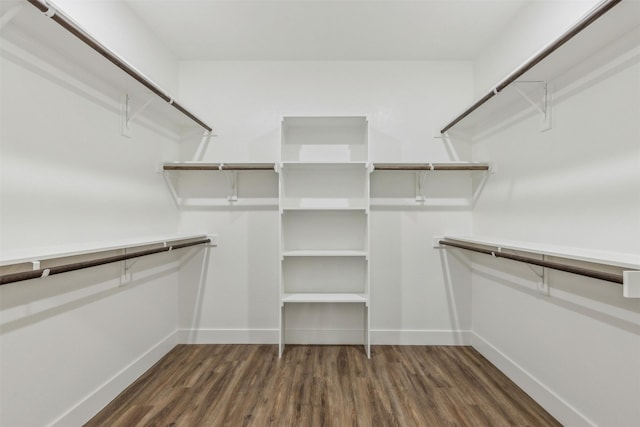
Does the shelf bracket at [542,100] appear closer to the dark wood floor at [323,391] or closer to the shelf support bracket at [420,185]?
the shelf support bracket at [420,185]

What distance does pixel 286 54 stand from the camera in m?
2.77

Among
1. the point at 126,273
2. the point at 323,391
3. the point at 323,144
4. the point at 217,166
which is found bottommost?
the point at 323,391

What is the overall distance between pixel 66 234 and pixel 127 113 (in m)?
0.93

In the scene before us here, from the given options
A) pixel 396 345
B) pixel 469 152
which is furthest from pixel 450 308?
pixel 469 152

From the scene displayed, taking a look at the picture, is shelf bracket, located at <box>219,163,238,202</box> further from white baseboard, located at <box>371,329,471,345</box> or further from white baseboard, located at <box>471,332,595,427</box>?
white baseboard, located at <box>471,332,595,427</box>

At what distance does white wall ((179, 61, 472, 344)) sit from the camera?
9.27 ft

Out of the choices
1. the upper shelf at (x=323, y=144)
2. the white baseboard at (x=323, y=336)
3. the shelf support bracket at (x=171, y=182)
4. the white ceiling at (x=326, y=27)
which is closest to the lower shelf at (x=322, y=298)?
the white baseboard at (x=323, y=336)

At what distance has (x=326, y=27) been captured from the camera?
238 centimetres

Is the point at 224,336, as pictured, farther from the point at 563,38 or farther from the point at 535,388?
the point at 563,38

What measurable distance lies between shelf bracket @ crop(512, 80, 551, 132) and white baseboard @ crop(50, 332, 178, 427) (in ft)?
10.3

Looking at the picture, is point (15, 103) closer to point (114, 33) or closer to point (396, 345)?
point (114, 33)

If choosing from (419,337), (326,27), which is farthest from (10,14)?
(419,337)

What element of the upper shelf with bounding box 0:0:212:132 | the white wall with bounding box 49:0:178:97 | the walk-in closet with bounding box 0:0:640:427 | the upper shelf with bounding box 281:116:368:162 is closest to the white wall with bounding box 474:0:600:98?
the walk-in closet with bounding box 0:0:640:427

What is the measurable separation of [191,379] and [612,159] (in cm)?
282
